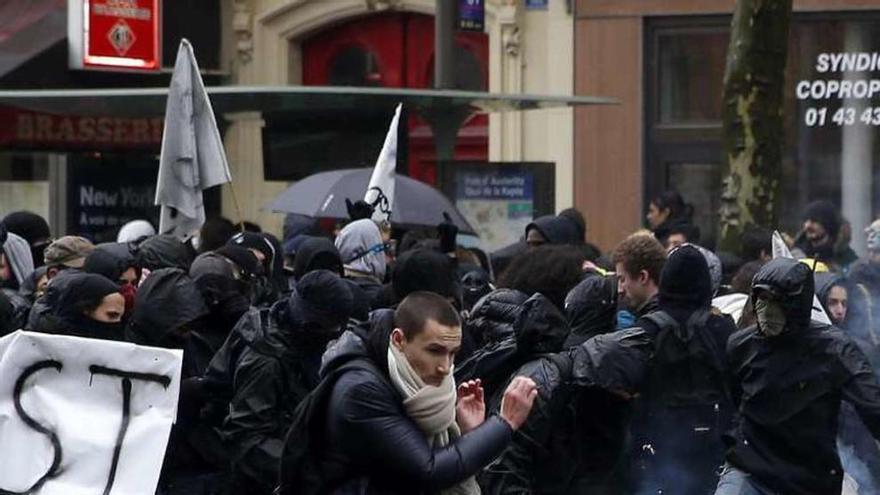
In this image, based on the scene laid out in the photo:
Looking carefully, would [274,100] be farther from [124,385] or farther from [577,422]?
[577,422]

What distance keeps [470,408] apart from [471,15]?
34.5 feet

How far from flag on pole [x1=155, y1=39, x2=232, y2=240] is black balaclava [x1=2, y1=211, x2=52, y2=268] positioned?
120 centimetres

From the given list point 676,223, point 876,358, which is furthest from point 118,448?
point 676,223

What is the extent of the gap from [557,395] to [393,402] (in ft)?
4.11

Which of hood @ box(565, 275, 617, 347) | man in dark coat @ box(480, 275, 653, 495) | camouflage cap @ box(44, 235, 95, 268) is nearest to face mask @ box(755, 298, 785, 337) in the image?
man in dark coat @ box(480, 275, 653, 495)

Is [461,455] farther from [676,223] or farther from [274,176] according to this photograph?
[274,176]

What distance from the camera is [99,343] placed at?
311 inches

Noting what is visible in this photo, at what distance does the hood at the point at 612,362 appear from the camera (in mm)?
7695

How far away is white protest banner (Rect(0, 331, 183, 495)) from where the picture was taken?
7816 millimetres

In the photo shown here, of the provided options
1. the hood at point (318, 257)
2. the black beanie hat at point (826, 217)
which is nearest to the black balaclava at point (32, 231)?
the hood at point (318, 257)

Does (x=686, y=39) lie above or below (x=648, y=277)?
above

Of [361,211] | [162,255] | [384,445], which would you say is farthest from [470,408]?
[361,211]

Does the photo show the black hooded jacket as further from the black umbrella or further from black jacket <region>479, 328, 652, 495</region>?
the black umbrella

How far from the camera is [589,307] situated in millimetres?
8438
